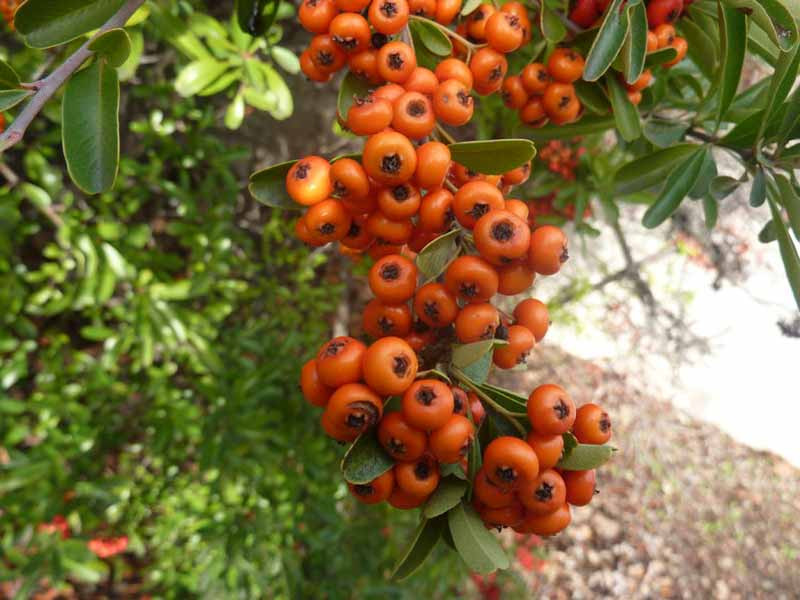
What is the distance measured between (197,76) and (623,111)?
1.43 meters

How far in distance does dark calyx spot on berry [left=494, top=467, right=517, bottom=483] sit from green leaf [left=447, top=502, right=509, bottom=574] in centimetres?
10

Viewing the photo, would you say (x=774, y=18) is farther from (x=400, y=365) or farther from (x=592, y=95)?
(x=400, y=365)

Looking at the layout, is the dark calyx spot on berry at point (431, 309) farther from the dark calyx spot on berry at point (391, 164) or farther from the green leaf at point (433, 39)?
the green leaf at point (433, 39)

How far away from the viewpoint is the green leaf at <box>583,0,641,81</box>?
93cm

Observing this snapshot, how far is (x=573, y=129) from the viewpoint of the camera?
134 centimetres

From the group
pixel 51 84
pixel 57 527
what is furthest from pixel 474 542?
pixel 57 527

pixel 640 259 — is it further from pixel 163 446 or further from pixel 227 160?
pixel 163 446

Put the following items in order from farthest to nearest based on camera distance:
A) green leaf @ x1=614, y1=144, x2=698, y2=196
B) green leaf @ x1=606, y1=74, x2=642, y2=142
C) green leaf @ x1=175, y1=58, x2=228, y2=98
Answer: green leaf @ x1=175, y1=58, x2=228, y2=98 → green leaf @ x1=614, y1=144, x2=698, y2=196 → green leaf @ x1=606, y1=74, x2=642, y2=142

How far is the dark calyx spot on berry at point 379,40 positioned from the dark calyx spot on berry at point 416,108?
21cm

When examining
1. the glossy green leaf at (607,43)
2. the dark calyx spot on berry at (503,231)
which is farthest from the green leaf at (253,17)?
the dark calyx spot on berry at (503,231)

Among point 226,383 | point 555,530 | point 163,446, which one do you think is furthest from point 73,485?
point 555,530

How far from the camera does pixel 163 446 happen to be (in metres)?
2.34

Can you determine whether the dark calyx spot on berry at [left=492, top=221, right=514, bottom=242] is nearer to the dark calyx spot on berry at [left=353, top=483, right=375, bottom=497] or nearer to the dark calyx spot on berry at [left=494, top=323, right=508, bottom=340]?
the dark calyx spot on berry at [left=494, top=323, right=508, bottom=340]

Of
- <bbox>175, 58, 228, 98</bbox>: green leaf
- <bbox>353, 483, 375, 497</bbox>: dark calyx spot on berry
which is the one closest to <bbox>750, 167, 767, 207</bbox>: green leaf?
<bbox>353, 483, 375, 497</bbox>: dark calyx spot on berry
